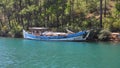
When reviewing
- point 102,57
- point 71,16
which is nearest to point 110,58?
point 102,57

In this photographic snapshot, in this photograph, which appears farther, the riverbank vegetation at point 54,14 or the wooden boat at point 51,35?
the riverbank vegetation at point 54,14

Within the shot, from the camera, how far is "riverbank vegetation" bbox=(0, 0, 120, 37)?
8488 centimetres

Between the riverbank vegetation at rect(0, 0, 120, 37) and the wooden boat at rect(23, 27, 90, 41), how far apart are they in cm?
538

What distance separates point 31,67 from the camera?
36.7 m

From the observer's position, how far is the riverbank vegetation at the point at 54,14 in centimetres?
8488

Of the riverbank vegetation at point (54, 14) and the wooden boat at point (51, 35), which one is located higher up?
the riverbank vegetation at point (54, 14)

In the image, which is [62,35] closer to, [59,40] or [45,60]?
[59,40]

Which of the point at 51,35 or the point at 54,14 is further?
the point at 54,14

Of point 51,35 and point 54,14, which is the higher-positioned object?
point 54,14

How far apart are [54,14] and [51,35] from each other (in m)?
14.1

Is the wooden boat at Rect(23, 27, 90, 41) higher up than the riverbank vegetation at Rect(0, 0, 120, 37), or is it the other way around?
the riverbank vegetation at Rect(0, 0, 120, 37)

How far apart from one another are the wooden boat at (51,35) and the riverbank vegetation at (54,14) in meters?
5.38

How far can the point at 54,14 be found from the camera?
91.4 m

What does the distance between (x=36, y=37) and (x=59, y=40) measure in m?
8.13
